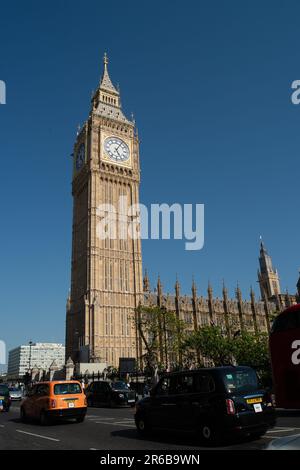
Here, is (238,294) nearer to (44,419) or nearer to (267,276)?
(267,276)

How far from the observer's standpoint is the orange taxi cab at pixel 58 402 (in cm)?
1391

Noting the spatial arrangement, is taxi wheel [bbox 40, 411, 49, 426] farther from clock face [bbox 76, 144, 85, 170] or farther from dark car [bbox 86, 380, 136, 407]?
clock face [bbox 76, 144, 85, 170]

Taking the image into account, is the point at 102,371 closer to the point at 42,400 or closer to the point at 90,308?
the point at 90,308

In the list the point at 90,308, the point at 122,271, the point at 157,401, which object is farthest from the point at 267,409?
the point at 122,271

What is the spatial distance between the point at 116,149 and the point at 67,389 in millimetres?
57922

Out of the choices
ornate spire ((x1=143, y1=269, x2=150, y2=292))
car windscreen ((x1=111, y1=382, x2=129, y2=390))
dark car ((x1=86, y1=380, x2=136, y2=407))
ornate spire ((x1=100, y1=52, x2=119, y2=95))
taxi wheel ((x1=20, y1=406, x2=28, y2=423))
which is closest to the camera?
taxi wheel ((x1=20, y1=406, x2=28, y2=423))

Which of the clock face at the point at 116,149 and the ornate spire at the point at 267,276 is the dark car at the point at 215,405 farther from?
the ornate spire at the point at 267,276

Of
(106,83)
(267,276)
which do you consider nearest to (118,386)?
(106,83)

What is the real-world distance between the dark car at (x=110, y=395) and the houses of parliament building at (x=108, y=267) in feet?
84.2

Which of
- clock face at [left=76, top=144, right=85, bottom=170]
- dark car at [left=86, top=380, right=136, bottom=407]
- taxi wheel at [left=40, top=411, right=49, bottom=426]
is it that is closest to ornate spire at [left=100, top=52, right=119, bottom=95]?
clock face at [left=76, top=144, right=85, bottom=170]

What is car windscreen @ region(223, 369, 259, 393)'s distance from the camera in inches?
358

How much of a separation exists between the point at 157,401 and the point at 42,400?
597cm

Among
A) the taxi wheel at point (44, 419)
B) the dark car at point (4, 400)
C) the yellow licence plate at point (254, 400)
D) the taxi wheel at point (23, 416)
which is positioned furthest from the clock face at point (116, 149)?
the yellow licence plate at point (254, 400)

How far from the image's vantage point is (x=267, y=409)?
920cm
